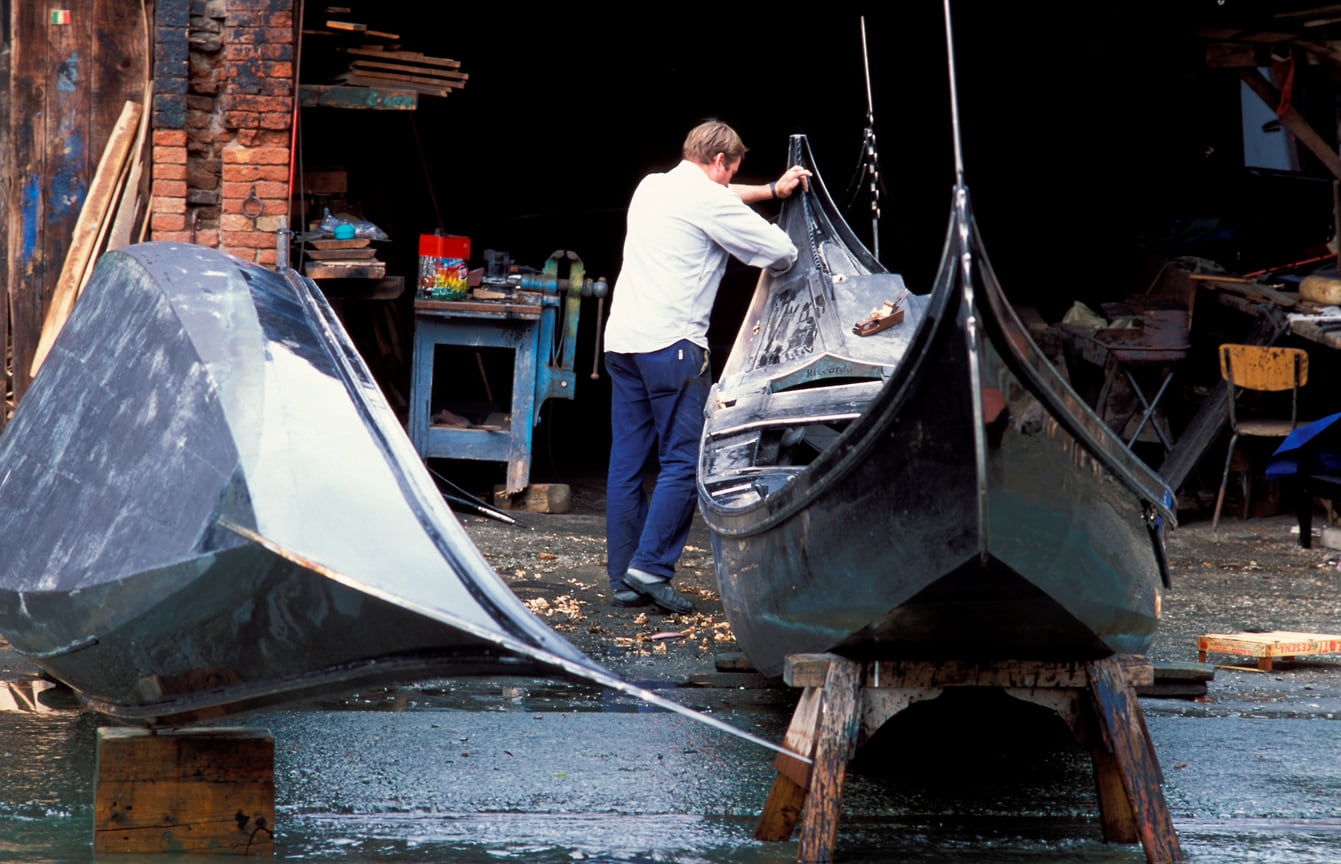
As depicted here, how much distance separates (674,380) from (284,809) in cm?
244

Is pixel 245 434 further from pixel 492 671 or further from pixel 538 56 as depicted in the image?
pixel 538 56

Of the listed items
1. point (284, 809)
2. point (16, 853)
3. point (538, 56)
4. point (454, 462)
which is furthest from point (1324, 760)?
point (538, 56)

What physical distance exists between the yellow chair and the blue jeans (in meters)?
3.81

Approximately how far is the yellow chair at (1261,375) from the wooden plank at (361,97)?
486 cm

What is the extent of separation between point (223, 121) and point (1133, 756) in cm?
536

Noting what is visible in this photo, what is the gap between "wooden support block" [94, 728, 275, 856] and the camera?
2.89 m

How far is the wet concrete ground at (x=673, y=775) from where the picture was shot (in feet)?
10.5

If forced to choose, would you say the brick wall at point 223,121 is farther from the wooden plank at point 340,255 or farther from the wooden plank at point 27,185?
the wooden plank at point 27,185

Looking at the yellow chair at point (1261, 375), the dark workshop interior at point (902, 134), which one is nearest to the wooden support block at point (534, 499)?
the dark workshop interior at point (902, 134)

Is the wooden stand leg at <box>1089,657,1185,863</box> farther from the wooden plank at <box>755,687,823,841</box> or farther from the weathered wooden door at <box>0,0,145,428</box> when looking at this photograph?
the weathered wooden door at <box>0,0,145,428</box>

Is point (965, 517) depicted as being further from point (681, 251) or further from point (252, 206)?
point (252, 206)

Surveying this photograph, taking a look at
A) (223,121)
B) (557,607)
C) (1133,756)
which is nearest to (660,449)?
(557,607)

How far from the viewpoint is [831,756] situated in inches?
118

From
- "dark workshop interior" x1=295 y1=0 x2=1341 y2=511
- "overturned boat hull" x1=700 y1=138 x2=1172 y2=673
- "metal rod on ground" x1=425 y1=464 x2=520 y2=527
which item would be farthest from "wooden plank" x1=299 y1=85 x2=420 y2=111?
"overturned boat hull" x1=700 y1=138 x2=1172 y2=673
